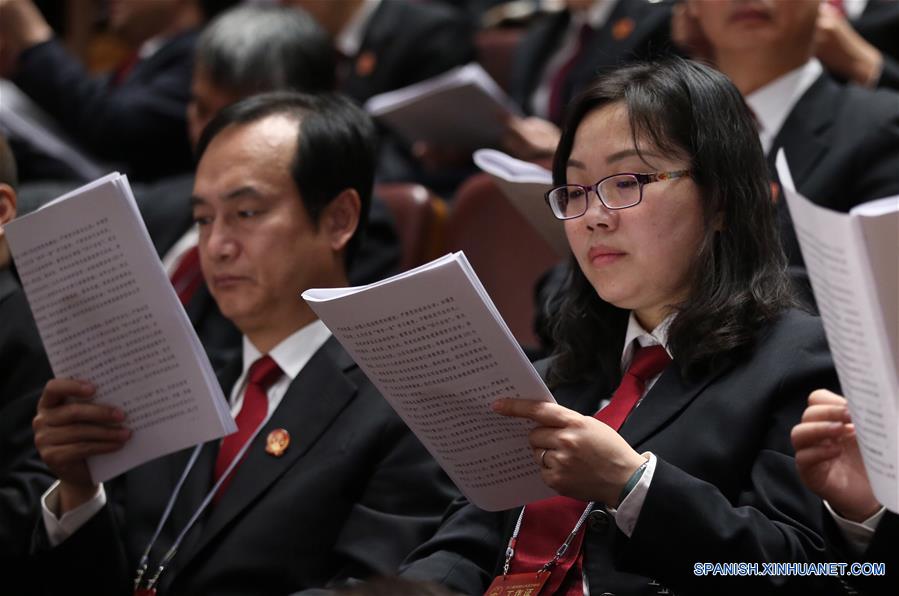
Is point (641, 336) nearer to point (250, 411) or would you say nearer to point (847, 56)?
point (250, 411)

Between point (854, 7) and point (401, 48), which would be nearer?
point (854, 7)

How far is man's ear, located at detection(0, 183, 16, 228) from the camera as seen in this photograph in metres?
1.87

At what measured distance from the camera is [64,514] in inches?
64.7

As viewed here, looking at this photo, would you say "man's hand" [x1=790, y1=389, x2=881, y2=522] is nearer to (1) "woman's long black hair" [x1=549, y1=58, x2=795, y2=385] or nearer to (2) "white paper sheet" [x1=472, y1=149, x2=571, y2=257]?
(1) "woman's long black hair" [x1=549, y1=58, x2=795, y2=385]

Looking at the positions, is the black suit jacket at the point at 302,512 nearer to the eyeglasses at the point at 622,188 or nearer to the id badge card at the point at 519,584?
the id badge card at the point at 519,584

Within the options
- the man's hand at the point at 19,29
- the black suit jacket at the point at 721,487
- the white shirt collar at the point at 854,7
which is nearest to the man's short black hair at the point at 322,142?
the black suit jacket at the point at 721,487

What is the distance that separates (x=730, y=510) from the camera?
1190 mm

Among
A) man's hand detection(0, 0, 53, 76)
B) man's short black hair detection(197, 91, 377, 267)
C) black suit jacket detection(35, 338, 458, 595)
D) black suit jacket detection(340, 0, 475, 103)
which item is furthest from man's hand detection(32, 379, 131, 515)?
man's hand detection(0, 0, 53, 76)

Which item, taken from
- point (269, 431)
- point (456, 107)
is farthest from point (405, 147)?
point (269, 431)

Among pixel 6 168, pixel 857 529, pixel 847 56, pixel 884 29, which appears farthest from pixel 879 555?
pixel 884 29

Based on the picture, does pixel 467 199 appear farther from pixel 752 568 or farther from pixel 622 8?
pixel 752 568

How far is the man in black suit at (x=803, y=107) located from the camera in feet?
5.97

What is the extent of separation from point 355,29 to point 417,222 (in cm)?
102

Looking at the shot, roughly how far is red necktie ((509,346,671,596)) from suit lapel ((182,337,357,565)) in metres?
0.35
